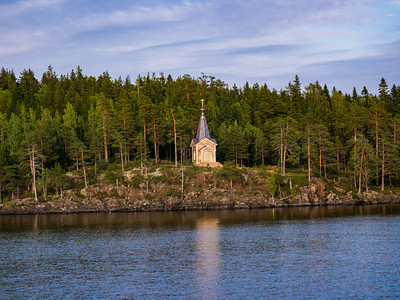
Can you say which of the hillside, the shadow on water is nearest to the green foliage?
the hillside

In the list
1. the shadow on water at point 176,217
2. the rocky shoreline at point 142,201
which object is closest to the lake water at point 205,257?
the shadow on water at point 176,217

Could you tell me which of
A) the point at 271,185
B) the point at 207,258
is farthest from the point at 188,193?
the point at 207,258

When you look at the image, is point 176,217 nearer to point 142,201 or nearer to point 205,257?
point 142,201

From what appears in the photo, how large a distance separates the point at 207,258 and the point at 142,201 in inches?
1880

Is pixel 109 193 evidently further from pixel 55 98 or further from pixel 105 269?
pixel 55 98

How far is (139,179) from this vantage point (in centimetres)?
9512

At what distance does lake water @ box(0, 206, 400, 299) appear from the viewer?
1393 inches

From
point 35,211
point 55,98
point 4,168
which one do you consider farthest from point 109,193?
point 55,98

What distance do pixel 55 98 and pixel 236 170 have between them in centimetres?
7247

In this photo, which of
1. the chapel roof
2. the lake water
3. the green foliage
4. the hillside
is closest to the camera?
the lake water

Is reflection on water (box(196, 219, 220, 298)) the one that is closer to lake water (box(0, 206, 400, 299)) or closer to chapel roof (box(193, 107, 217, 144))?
lake water (box(0, 206, 400, 299))

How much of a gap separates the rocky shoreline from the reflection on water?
71.5ft

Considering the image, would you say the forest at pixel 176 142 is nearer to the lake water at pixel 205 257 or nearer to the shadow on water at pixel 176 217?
the shadow on water at pixel 176 217

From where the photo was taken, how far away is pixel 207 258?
46.6m
